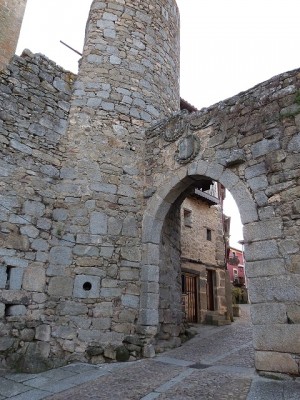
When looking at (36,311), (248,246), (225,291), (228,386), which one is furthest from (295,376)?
(225,291)

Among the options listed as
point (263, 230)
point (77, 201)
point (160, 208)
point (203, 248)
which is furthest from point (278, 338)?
point (203, 248)

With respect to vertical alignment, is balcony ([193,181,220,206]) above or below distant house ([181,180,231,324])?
above

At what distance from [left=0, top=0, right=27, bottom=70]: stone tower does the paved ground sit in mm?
10457

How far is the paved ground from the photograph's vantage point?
2.98 metres

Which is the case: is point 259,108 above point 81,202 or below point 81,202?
above

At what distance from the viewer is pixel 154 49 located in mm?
6762

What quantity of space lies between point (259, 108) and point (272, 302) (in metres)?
2.54

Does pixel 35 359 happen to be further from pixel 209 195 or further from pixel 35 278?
pixel 209 195

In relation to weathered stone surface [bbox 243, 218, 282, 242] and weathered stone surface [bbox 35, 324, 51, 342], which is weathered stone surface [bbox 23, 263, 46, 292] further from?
weathered stone surface [bbox 243, 218, 282, 242]

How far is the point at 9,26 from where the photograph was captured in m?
11.4

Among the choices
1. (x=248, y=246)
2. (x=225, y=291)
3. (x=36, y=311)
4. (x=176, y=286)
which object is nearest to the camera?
(x=248, y=246)

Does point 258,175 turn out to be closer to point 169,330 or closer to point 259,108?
point 259,108

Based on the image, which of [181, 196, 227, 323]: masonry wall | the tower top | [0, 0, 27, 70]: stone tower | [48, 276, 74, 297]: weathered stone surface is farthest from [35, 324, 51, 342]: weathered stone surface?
[0, 0, 27, 70]: stone tower

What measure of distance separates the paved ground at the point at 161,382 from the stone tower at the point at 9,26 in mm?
10457
